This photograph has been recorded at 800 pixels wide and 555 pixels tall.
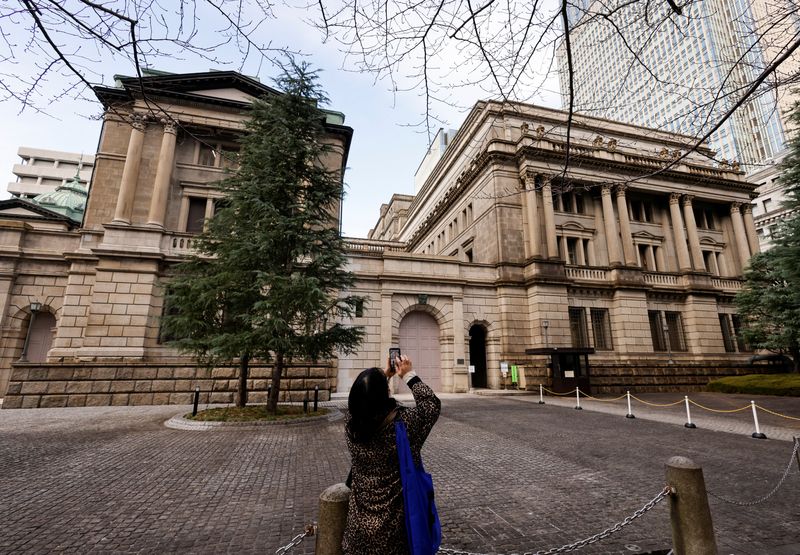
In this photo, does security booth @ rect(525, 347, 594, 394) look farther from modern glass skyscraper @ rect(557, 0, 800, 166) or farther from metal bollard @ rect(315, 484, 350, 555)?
metal bollard @ rect(315, 484, 350, 555)

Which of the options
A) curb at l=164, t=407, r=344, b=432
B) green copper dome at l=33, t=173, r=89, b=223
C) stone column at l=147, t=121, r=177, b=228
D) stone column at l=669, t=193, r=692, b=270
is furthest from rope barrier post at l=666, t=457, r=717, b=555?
green copper dome at l=33, t=173, r=89, b=223

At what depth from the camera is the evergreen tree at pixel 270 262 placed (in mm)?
11344

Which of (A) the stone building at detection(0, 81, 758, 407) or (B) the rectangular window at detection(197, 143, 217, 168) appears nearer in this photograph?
(A) the stone building at detection(0, 81, 758, 407)

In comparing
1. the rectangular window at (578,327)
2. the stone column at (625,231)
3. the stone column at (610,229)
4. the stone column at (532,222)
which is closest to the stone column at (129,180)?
the stone column at (532,222)

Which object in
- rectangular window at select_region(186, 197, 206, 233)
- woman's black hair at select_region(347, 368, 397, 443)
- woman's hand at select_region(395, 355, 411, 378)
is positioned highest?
rectangular window at select_region(186, 197, 206, 233)

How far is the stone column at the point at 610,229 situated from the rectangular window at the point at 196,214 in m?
25.9

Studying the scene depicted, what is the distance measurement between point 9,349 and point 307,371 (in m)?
15.7

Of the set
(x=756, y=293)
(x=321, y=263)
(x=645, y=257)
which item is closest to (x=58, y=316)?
(x=321, y=263)

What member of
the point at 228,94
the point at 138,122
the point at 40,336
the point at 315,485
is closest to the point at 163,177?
the point at 228,94

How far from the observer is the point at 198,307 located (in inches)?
457

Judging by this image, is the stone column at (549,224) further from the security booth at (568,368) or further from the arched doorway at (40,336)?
the arched doorway at (40,336)

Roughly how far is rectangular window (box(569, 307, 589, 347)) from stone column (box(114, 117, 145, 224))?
86.1ft

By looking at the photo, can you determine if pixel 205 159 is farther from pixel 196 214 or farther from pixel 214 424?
Result: pixel 214 424

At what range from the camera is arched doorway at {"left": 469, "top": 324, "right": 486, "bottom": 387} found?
2456cm
